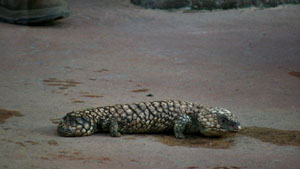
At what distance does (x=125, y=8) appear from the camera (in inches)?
642

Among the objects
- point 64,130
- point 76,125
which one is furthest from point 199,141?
point 64,130

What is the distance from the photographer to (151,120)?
6.02 metres

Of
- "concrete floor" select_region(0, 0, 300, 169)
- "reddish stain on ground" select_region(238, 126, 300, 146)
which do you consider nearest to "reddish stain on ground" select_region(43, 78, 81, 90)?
"concrete floor" select_region(0, 0, 300, 169)

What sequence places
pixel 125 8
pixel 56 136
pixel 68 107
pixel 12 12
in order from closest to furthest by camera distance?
pixel 56 136
pixel 68 107
pixel 12 12
pixel 125 8

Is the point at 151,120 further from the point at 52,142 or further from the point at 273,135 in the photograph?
the point at 273,135

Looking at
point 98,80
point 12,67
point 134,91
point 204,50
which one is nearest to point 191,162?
point 134,91

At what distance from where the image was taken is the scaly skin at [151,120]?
5.73 m

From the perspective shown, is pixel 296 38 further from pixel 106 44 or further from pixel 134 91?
pixel 134 91

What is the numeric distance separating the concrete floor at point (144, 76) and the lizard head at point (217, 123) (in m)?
0.19

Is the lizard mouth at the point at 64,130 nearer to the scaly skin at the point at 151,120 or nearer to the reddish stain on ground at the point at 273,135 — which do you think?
the scaly skin at the point at 151,120

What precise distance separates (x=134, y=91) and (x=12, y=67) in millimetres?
2770


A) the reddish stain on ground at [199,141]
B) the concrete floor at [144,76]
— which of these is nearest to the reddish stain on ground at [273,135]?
the concrete floor at [144,76]

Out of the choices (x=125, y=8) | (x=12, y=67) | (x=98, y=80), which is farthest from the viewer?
(x=125, y=8)

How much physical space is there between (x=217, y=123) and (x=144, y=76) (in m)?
3.70
